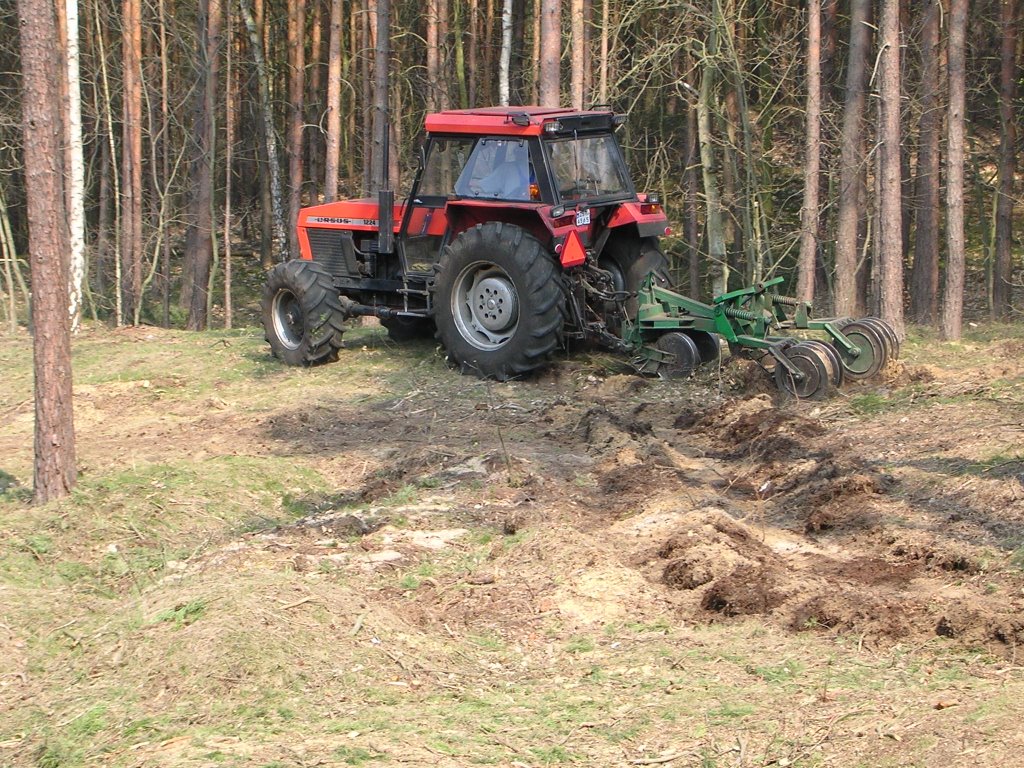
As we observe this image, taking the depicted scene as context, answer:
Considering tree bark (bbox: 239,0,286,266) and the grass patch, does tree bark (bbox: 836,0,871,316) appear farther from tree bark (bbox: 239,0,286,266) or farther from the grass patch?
tree bark (bbox: 239,0,286,266)

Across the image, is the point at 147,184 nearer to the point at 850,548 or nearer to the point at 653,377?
the point at 653,377

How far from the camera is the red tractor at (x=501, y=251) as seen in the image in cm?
1097

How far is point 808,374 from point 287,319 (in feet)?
18.5

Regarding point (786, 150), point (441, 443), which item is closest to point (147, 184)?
point (786, 150)

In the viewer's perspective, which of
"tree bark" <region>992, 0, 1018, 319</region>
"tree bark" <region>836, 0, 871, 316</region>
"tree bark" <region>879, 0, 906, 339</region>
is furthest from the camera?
"tree bark" <region>992, 0, 1018, 319</region>

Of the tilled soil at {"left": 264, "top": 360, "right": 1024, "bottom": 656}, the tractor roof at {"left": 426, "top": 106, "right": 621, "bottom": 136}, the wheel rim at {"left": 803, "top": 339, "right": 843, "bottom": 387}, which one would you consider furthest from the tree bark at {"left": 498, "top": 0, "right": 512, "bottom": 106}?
the wheel rim at {"left": 803, "top": 339, "right": 843, "bottom": 387}

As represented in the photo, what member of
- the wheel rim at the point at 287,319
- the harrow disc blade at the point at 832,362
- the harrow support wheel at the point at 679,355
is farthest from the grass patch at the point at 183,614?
the wheel rim at the point at 287,319

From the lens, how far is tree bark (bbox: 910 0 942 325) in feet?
54.1

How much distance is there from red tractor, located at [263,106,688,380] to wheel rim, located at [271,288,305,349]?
0.03 meters

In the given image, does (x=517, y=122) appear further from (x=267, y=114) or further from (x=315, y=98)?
(x=315, y=98)

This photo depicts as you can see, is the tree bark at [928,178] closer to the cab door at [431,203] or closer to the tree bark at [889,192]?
the tree bark at [889,192]

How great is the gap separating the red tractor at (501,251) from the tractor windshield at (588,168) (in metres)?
0.01

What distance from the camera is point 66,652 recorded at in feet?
19.5

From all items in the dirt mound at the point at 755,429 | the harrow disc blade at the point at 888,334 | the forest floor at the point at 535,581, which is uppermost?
the harrow disc blade at the point at 888,334
